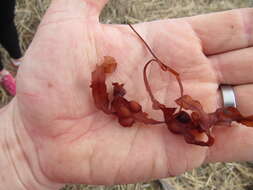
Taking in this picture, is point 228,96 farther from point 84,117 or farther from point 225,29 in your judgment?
point 84,117

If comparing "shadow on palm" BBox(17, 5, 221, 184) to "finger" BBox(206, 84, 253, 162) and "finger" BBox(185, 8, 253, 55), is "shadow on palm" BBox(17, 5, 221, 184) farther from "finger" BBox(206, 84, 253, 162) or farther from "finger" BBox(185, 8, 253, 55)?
"finger" BBox(185, 8, 253, 55)

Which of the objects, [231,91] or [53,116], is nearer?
[53,116]

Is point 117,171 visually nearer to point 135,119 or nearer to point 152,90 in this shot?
point 135,119

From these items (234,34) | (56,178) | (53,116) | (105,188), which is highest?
(234,34)

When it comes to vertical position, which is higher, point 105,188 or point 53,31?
point 53,31

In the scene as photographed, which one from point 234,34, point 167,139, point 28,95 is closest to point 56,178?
point 28,95

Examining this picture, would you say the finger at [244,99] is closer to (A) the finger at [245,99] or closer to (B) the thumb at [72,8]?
(A) the finger at [245,99]

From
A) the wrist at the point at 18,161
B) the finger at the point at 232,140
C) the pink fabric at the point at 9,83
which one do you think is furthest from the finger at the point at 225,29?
the pink fabric at the point at 9,83

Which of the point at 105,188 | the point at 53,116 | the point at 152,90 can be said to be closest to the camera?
the point at 53,116

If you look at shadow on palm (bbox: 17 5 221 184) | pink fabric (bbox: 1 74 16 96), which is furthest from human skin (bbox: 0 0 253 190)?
pink fabric (bbox: 1 74 16 96)
